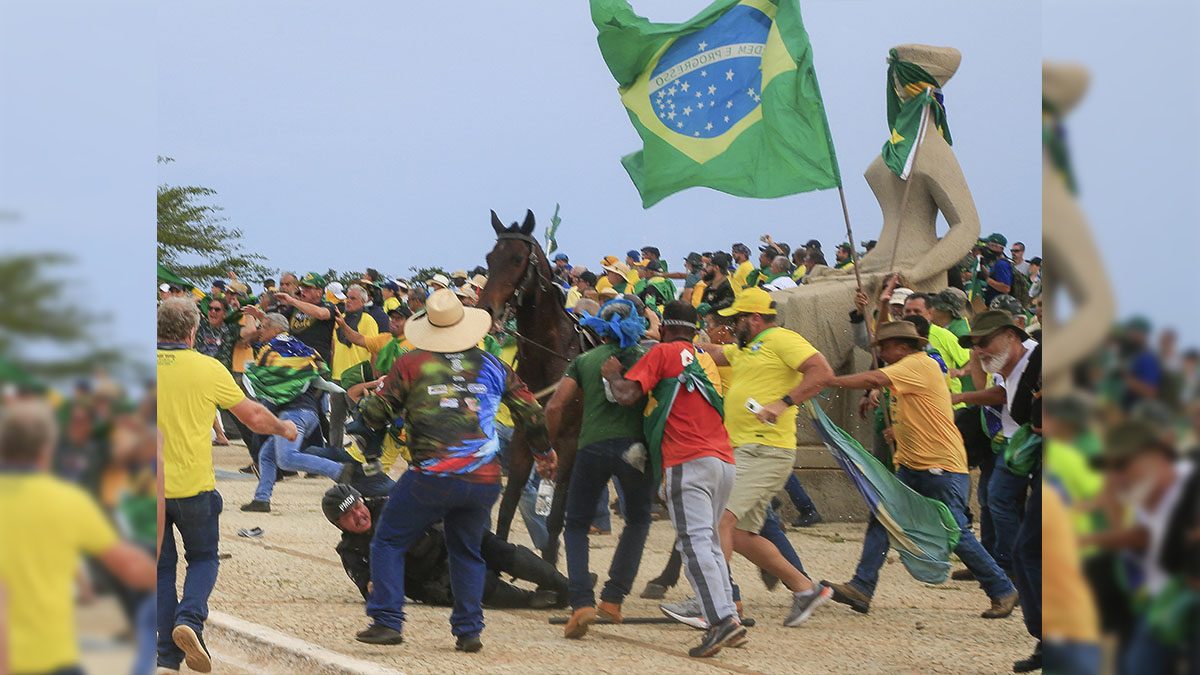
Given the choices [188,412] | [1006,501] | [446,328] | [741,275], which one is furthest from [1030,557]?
[741,275]

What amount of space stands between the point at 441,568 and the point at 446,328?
1868 millimetres

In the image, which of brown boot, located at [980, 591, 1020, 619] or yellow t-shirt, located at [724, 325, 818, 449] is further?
brown boot, located at [980, 591, 1020, 619]

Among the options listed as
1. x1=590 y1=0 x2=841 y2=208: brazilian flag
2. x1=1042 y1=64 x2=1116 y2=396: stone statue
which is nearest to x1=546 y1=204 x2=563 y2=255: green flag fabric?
x1=590 y1=0 x2=841 y2=208: brazilian flag

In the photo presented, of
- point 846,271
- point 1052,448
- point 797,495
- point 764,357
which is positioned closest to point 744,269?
point 846,271

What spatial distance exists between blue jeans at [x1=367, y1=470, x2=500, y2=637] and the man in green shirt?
1.80 ft

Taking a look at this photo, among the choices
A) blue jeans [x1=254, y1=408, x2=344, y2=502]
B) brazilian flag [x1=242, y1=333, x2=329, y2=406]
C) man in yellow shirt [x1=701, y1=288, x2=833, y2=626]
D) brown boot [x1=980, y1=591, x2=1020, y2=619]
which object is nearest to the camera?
man in yellow shirt [x1=701, y1=288, x2=833, y2=626]

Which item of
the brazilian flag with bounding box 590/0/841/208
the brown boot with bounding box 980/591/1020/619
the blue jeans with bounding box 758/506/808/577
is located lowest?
the brown boot with bounding box 980/591/1020/619

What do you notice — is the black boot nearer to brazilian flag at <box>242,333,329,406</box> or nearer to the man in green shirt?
the man in green shirt

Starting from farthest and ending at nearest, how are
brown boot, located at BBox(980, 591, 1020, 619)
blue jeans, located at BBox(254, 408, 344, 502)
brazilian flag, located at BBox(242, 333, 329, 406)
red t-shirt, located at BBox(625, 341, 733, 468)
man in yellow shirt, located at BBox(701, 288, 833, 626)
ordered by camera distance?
brazilian flag, located at BBox(242, 333, 329, 406)
blue jeans, located at BBox(254, 408, 344, 502)
brown boot, located at BBox(980, 591, 1020, 619)
man in yellow shirt, located at BBox(701, 288, 833, 626)
red t-shirt, located at BBox(625, 341, 733, 468)

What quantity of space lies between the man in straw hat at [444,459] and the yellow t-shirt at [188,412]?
966 mm

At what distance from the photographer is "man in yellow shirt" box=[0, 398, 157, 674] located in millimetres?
2545

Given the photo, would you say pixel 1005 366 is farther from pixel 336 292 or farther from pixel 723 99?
pixel 336 292

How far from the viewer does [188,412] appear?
629 cm

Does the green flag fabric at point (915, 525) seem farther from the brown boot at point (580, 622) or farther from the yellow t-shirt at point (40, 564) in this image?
the yellow t-shirt at point (40, 564)
